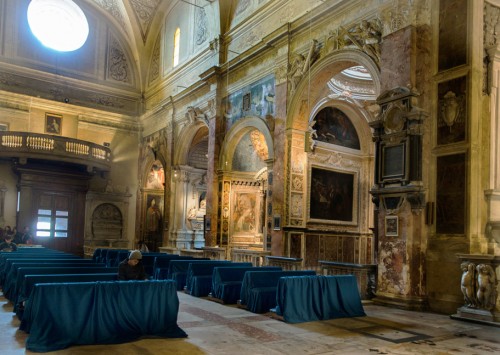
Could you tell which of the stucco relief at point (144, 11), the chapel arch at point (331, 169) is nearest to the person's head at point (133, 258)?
the chapel arch at point (331, 169)

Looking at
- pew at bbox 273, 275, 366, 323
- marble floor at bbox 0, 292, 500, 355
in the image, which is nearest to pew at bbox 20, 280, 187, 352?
marble floor at bbox 0, 292, 500, 355

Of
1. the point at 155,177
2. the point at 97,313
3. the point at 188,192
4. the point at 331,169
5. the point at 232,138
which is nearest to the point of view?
the point at 97,313

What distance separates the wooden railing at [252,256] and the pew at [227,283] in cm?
375

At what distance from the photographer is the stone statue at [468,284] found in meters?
7.99

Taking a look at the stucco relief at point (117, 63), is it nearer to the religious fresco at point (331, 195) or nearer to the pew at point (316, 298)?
the religious fresco at point (331, 195)

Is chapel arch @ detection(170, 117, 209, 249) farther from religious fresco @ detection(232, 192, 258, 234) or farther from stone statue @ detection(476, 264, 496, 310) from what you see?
stone statue @ detection(476, 264, 496, 310)

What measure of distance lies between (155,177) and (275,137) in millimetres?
12308

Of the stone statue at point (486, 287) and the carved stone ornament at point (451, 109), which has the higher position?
the carved stone ornament at point (451, 109)

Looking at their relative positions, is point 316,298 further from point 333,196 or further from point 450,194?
point 333,196

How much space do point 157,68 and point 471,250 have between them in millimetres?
19291

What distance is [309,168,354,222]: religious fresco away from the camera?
15.1 m

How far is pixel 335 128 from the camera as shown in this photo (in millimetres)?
16156

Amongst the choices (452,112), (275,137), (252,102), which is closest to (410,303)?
(452,112)

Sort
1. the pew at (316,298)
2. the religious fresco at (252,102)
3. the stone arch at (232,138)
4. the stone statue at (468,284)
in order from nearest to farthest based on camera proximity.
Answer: the pew at (316,298) → the stone statue at (468,284) → the religious fresco at (252,102) → the stone arch at (232,138)
